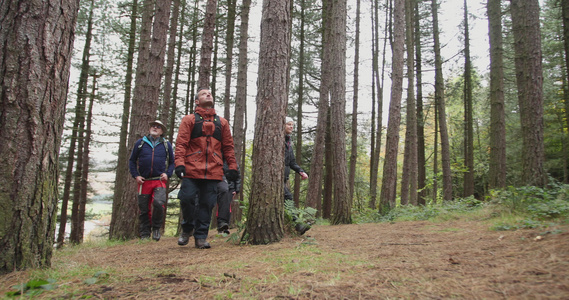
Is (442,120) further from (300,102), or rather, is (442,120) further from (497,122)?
(300,102)

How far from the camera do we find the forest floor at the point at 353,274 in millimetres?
1962

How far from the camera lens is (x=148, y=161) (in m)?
6.09

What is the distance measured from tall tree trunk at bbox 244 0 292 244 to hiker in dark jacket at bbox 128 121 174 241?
2418 mm

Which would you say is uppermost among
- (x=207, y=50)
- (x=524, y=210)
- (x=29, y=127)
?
(x=207, y=50)

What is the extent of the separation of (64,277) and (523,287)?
3.26 metres

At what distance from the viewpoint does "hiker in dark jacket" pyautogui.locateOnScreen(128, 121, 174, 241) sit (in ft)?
19.8

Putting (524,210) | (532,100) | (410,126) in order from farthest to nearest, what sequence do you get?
(410,126)
(532,100)
(524,210)

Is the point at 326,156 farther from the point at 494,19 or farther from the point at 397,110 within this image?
the point at 494,19

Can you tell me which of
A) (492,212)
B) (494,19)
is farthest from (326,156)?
(492,212)

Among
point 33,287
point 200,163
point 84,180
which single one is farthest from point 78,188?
point 33,287

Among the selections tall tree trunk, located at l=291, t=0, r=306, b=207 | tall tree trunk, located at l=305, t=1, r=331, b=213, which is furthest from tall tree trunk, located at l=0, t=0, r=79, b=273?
tall tree trunk, located at l=291, t=0, r=306, b=207

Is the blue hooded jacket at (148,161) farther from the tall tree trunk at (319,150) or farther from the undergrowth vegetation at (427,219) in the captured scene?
the tall tree trunk at (319,150)

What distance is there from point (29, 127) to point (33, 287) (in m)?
1.38

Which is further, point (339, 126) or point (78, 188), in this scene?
point (78, 188)
